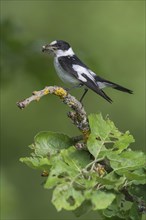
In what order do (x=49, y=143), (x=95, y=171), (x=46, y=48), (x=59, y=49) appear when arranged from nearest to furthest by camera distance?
(x=95, y=171) → (x=49, y=143) → (x=46, y=48) → (x=59, y=49)

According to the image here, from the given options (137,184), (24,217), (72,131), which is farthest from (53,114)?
(137,184)

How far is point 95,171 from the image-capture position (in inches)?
81.0

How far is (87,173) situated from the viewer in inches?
76.9

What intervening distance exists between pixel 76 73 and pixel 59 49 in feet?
1.88

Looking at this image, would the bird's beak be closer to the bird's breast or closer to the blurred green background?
the bird's breast

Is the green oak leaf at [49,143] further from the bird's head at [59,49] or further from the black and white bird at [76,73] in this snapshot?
the bird's head at [59,49]

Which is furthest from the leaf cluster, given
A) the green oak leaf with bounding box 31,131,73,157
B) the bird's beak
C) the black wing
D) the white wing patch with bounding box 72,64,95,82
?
the bird's beak

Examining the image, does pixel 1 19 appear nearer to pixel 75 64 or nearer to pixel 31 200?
pixel 75 64

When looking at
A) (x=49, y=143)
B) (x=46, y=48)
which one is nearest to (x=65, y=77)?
(x=46, y=48)

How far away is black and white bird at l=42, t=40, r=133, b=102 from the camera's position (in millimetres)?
4160

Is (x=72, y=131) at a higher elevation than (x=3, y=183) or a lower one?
higher

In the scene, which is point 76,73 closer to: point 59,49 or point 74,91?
point 59,49

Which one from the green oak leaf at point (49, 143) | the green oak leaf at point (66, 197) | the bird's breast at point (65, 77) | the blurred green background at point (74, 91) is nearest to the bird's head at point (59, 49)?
the bird's breast at point (65, 77)

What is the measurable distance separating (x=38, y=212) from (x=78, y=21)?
287 centimetres
